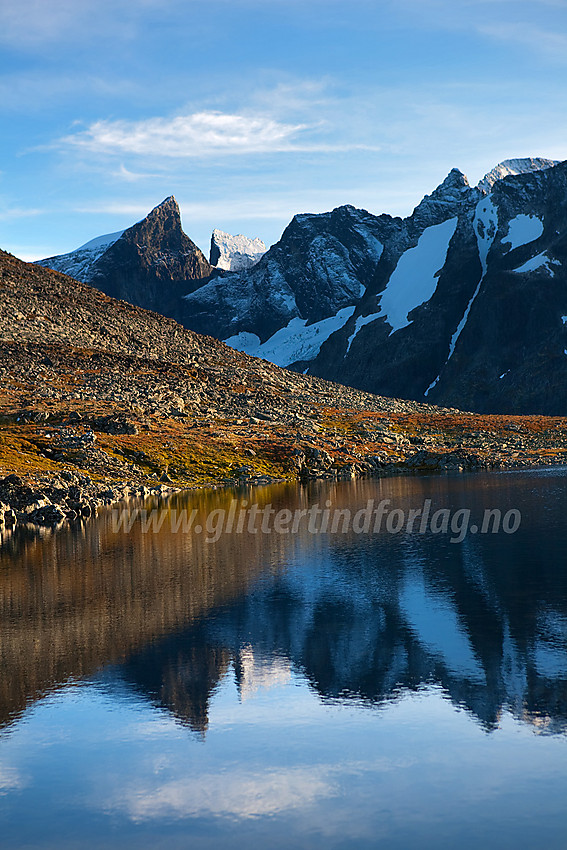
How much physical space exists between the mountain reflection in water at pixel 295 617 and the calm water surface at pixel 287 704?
5.9 inches

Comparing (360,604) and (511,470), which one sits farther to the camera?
(511,470)

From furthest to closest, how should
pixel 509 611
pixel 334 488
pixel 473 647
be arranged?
pixel 334 488, pixel 509 611, pixel 473 647

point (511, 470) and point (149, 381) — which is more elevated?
point (149, 381)

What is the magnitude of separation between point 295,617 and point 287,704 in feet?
40.2

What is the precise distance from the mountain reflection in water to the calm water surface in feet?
0.49

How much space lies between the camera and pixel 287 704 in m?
28.8

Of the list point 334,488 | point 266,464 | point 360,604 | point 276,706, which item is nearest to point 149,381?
point 266,464

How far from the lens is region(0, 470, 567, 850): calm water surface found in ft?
67.4

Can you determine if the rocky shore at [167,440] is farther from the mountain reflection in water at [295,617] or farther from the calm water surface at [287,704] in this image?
the calm water surface at [287,704]

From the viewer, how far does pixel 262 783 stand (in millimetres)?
22578

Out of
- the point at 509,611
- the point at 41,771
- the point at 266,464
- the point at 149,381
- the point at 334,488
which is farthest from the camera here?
the point at 149,381

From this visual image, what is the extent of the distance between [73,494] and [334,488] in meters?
38.6

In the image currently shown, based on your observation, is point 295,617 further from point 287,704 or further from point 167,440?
point 167,440

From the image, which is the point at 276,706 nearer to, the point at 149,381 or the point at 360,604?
the point at 360,604
